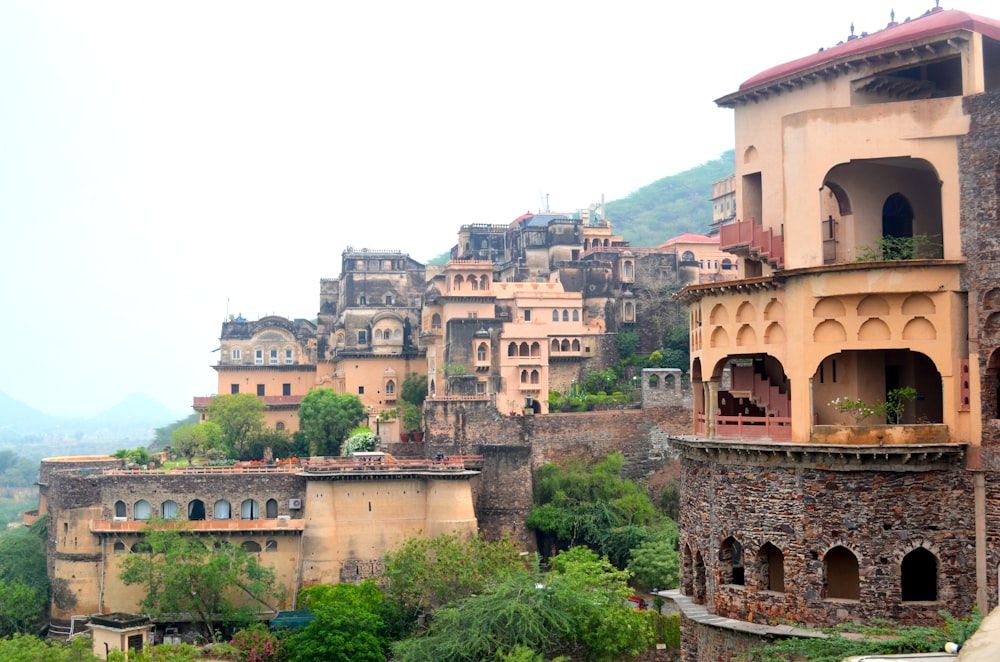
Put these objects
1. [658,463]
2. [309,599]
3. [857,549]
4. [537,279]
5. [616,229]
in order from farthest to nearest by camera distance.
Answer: [616,229], [537,279], [658,463], [309,599], [857,549]

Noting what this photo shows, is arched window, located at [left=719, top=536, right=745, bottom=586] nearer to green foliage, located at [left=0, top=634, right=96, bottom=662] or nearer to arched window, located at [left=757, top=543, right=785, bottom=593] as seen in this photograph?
arched window, located at [left=757, top=543, right=785, bottom=593]

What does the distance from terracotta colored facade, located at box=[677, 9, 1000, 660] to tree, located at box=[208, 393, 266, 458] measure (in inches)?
1683

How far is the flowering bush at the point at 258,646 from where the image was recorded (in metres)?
41.9

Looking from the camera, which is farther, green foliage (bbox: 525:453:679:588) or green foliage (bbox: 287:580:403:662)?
green foliage (bbox: 525:453:679:588)

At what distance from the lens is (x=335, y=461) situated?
169ft

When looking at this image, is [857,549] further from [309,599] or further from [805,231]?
[309,599]

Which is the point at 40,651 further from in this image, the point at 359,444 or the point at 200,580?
the point at 359,444

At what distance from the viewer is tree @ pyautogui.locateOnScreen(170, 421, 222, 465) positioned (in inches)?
2474

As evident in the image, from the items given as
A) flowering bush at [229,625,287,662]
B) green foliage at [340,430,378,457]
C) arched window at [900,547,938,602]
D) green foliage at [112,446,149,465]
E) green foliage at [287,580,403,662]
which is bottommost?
flowering bush at [229,625,287,662]

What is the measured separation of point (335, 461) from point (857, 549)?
107 feet

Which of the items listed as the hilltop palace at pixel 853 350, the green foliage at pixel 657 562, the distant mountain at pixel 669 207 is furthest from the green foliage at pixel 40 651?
the distant mountain at pixel 669 207

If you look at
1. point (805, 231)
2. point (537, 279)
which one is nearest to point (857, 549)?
point (805, 231)

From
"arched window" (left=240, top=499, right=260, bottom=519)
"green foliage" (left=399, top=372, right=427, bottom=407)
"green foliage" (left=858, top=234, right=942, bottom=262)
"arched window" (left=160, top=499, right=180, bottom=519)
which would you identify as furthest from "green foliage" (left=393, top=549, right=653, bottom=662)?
"green foliage" (left=399, top=372, right=427, bottom=407)

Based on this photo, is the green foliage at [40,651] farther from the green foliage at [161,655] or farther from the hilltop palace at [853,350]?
the hilltop palace at [853,350]
